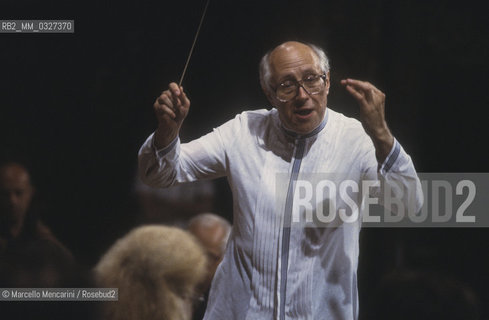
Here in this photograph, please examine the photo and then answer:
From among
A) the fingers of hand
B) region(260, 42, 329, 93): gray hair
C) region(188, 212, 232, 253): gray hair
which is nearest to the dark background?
region(188, 212, 232, 253): gray hair

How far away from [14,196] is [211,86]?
0.86 meters

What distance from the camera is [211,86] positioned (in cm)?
273

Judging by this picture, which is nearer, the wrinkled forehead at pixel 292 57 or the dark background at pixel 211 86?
the wrinkled forehead at pixel 292 57

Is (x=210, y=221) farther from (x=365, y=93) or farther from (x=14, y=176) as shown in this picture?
(x=365, y=93)

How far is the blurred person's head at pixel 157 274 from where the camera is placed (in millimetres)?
2363

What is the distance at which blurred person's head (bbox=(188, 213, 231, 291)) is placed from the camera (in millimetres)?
2746

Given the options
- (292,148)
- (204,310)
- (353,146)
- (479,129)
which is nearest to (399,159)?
(353,146)

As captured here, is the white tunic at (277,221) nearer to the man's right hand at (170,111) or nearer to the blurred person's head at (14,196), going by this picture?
the man's right hand at (170,111)

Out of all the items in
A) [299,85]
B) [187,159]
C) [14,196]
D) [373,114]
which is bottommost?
[14,196]

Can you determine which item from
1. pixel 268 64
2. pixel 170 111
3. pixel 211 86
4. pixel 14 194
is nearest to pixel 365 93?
pixel 268 64

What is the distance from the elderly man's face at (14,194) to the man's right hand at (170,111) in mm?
875

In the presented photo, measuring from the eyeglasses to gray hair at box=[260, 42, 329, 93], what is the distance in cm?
4

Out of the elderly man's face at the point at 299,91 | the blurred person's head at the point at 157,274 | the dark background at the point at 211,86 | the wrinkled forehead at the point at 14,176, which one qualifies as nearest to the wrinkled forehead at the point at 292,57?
the elderly man's face at the point at 299,91

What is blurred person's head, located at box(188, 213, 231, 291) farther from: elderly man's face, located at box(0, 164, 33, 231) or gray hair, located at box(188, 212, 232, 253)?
elderly man's face, located at box(0, 164, 33, 231)
